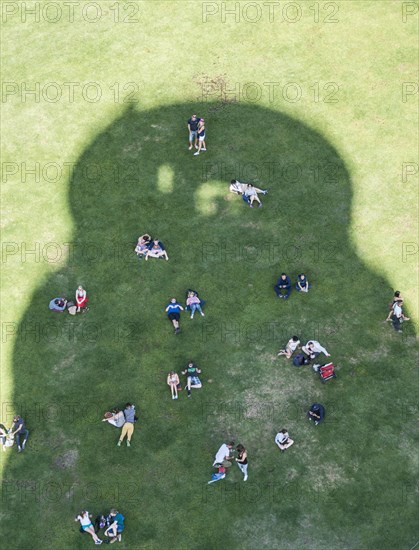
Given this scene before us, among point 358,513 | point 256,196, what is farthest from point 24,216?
point 358,513

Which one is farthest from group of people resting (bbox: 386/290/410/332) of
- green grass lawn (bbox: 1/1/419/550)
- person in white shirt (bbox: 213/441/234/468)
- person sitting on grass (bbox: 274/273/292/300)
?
person in white shirt (bbox: 213/441/234/468)

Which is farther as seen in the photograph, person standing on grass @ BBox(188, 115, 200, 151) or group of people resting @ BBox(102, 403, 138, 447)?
person standing on grass @ BBox(188, 115, 200, 151)

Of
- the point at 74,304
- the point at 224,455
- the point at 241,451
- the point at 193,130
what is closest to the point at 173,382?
the point at 224,455

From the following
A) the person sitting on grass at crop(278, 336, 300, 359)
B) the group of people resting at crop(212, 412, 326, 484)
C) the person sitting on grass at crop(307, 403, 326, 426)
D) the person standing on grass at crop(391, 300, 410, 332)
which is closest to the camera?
the group of people resting at crop(212, 412, 326, 484)

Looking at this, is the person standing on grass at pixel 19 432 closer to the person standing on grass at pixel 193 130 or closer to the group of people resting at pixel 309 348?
the group of people resting at pixel 309 348

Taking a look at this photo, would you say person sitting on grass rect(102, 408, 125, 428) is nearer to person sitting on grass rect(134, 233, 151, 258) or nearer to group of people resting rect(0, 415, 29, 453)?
group of people resting rect(0, 415, 29, 453)

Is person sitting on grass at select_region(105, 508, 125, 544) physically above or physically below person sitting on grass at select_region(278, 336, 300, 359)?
below

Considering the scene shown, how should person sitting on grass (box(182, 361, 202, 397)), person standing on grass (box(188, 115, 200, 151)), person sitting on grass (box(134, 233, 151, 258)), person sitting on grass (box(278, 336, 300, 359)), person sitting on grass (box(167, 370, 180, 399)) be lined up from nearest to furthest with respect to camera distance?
person sitting on grass (box(167, 370, 180, 399))
person sitting on grass (box(182, 361, 202, 397))
person sitting on grass (box(278, 336, 300, 359))
person sitting on grass (box(134, 233, 151, 258))
person standing on grass (box(188, 115, 200, 151))
